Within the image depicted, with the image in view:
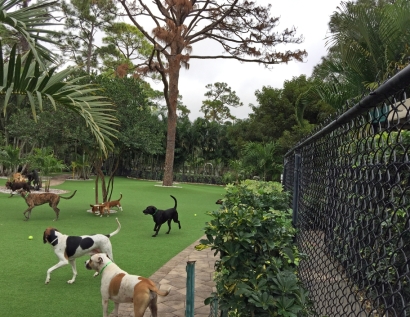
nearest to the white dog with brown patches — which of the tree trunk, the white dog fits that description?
the white dog

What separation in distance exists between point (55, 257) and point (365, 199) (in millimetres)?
5385

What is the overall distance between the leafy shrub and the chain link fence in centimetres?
28

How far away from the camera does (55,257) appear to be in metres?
5.67

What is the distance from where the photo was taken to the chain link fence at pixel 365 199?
1159 mm

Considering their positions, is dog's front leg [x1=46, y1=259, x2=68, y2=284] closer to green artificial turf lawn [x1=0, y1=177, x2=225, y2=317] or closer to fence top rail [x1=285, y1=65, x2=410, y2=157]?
green artificial turf lawn [x1=0, y1=177, x2=225, y2=317]

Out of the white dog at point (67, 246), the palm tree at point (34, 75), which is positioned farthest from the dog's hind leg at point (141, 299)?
the palm tree at point (34, 75)

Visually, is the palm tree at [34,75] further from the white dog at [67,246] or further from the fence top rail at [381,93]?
the fence top rail at [381,93]

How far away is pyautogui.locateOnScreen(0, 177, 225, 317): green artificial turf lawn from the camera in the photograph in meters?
3.89

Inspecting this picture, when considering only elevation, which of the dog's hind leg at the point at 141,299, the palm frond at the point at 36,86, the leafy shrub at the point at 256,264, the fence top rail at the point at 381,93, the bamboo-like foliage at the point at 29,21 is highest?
the bamboo-like foliage at the point at 29,21

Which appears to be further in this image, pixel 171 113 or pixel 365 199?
pixel 171 113

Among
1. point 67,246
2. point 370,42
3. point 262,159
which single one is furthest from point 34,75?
point 262,159

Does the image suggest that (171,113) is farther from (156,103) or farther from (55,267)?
(156,103)

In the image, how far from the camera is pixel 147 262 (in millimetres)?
5703

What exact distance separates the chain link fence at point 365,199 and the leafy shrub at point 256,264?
0.91ft
